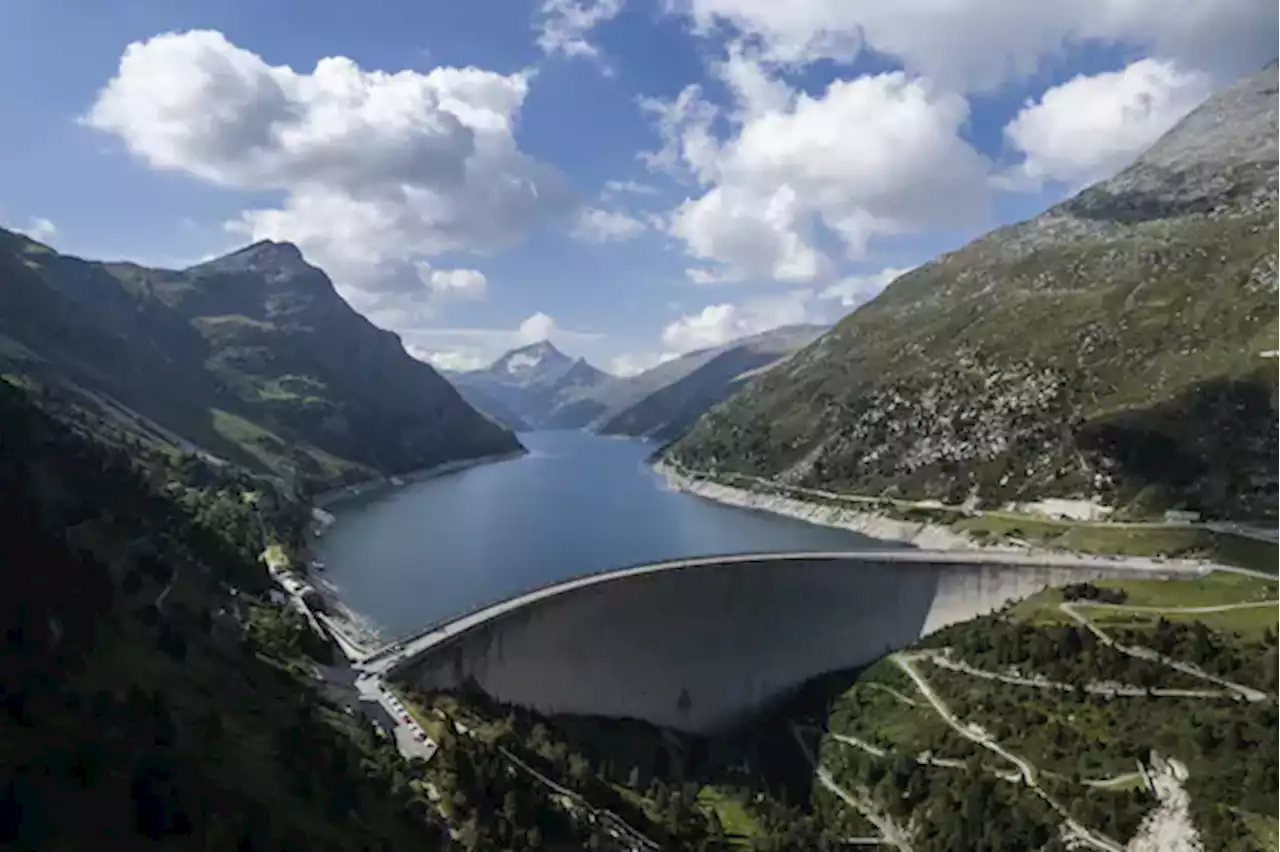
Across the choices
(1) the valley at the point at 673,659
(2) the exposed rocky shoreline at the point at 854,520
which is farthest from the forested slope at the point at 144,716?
(2) the exposed rocky shoreline at the point at 854,520

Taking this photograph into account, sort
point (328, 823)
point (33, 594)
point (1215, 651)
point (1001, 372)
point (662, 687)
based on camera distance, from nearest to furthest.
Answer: point (328, 823) < point (33, 594) < point (1215, 651) < point (662, 687) < point (1001, 372)

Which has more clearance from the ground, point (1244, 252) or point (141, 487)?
point (1244, 252)

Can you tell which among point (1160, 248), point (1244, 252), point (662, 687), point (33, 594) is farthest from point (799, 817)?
point (1160, 248)

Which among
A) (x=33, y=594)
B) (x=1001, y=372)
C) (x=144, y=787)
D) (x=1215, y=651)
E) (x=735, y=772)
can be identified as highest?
(x=1001, y=372)

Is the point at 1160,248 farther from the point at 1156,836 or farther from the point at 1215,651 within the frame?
the point at 1156,836

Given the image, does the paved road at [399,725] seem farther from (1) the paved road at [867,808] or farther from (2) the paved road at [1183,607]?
(2) the paved road at [1183,607]

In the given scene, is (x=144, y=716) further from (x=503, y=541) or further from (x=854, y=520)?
(x=854, y=520)

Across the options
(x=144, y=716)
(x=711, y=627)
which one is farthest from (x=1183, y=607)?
(x=144, y=716)
